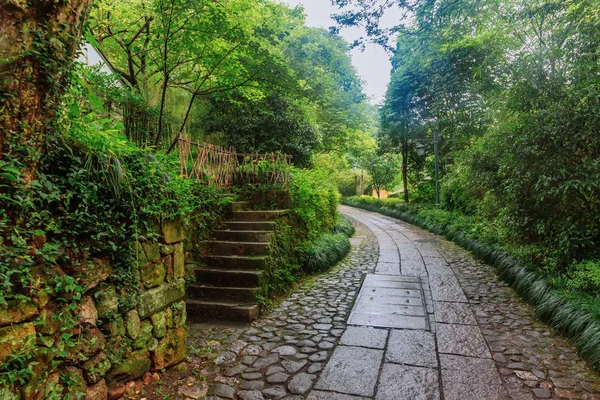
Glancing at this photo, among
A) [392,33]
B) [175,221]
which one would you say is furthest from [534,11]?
[175,221]

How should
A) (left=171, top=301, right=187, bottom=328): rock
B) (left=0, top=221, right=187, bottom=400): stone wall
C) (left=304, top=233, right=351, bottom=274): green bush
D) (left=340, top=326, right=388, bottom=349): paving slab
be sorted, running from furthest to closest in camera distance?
(left=304, top=233, right=351, bottom=274): green bush → (left=340, top=326, right=388, bottom=349): paving slab → (left=171, top=301, right=187, bottom=328): rock → (left=0, top=221, right=187, bottom=400): stone wall

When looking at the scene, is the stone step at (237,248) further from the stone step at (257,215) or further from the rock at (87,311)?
the rock at (87,311)

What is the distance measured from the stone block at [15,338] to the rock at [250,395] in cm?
141

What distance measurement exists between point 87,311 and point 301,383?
5.32 ft

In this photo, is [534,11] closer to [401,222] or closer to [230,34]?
[230,34]

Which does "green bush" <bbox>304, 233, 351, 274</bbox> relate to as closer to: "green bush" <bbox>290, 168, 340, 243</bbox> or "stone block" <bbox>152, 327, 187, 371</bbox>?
"green bush" <bbox>290, 168, 340, 243</bbox>

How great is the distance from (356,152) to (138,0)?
517 inches

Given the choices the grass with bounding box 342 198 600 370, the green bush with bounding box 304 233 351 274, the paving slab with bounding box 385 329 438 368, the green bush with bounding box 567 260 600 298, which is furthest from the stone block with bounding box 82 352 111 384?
the green bush with bounding box 567 260 600 298

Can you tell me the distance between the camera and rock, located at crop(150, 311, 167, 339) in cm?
245

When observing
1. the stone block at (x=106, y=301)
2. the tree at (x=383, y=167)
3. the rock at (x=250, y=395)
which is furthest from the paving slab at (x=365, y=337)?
the tree at (x=383, y=167)

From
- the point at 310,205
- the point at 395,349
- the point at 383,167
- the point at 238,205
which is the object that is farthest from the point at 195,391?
the point at 383,167

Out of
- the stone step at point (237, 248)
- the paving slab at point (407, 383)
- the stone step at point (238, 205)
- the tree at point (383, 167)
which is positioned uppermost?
the tree at point (383, 167)

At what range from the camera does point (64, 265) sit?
1.78 metres

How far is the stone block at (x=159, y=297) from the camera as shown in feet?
7.64
